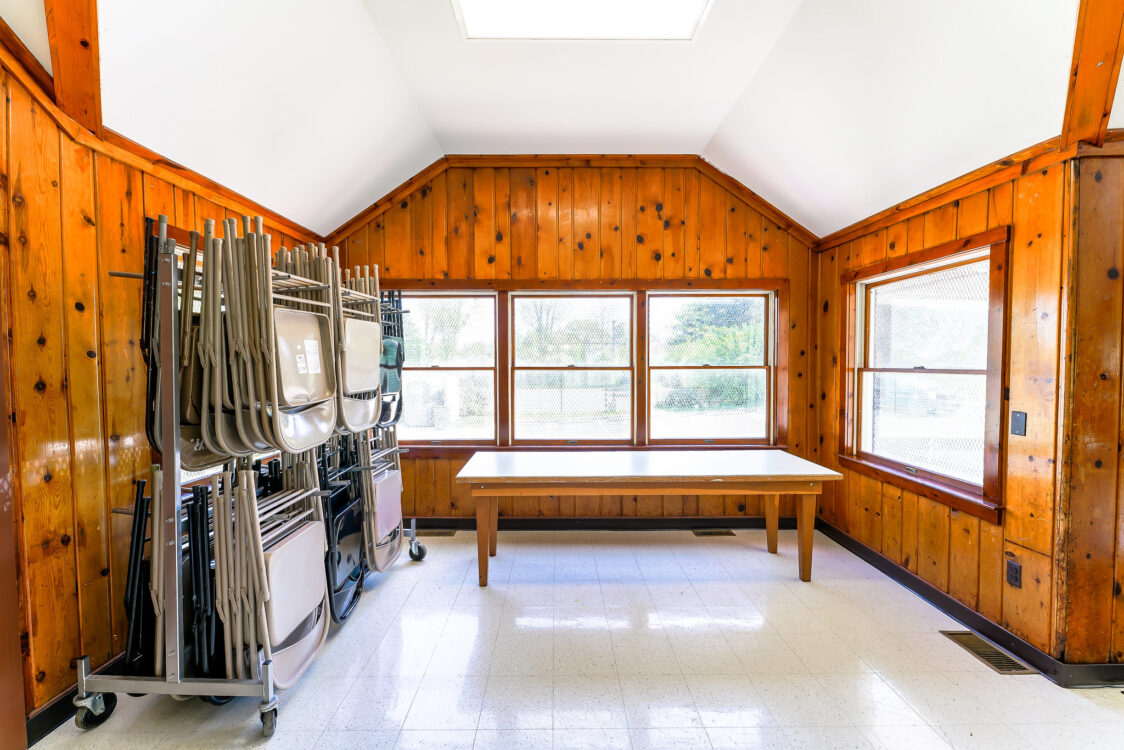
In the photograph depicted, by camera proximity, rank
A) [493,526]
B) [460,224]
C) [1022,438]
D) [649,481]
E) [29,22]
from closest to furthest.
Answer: [29,22], [1022,438], [649,481], [493,526], [460,224]

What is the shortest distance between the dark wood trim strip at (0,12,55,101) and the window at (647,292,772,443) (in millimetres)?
3465

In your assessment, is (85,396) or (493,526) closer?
(85,396)

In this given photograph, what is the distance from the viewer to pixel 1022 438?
2.30m

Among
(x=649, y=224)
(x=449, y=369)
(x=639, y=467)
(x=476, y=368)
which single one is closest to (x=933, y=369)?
(x=639, y=467)

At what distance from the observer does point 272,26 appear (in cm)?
209

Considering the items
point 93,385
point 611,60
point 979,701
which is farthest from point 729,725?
point 611,60

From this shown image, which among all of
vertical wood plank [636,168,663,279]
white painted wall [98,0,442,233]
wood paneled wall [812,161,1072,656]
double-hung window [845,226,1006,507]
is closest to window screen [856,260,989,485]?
double-hung window [845,226,1006,507]

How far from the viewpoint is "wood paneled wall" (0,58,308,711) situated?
1.76m

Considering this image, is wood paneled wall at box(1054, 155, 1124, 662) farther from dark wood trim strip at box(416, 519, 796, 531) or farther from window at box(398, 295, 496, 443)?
window at box(398, 295, 496, 443)

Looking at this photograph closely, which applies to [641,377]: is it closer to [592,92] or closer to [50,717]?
[592,92]

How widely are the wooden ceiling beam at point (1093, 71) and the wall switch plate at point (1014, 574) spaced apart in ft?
6.20

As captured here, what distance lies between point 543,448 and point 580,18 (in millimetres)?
2894

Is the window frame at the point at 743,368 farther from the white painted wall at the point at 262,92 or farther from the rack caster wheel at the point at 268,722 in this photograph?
the rack caster wheel at the point at 268,722

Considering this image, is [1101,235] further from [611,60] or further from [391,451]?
[391,451]
